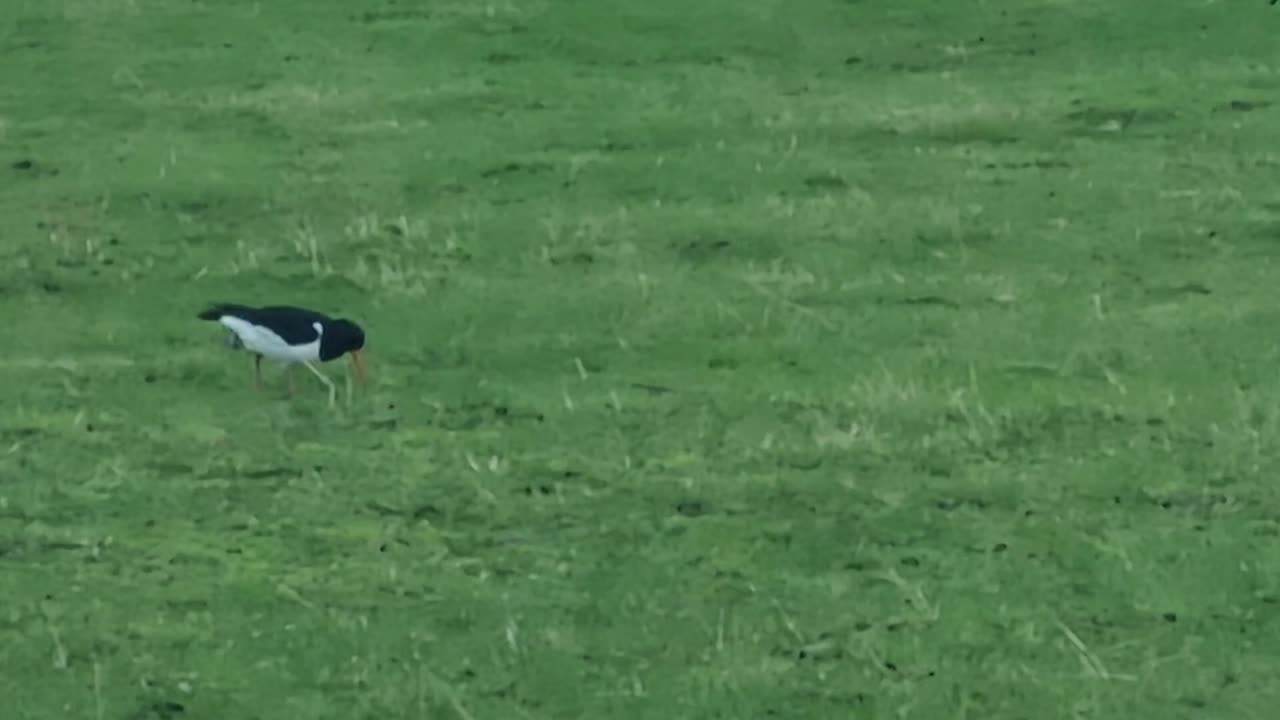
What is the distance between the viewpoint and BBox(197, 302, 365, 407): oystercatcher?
33.6 ft

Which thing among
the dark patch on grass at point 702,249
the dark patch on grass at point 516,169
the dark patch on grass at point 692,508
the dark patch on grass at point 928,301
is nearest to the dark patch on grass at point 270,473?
the dark patch on grass at point 692,508

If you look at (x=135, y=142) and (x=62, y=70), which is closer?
(x=135, y=142)

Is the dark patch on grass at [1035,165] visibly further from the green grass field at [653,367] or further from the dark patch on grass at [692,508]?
the dark patch on grass at [692,508]

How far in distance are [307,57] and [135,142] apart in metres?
2.31

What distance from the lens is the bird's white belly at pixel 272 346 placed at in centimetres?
1023

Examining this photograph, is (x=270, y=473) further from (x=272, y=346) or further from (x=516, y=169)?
(x=516, y=169)

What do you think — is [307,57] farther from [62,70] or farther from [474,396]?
[474,396]

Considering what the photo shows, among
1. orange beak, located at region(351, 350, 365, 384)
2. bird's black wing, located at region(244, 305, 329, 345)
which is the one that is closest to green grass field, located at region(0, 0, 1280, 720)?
orange beak, located at region(351, 350, 365, 384)

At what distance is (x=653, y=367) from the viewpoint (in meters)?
11.0

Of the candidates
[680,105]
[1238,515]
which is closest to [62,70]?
[680,105]

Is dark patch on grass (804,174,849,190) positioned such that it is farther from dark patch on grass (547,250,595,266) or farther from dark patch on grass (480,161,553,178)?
dark patch on grass (547,250,595,266)

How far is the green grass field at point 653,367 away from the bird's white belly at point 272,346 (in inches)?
9.2

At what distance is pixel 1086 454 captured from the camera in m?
9.66

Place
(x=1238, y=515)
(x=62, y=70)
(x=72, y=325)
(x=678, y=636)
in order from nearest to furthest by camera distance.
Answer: (x=678, y=636)
(x=1238, y=515)
(x=72, y=325)
(x=62, y=70)
